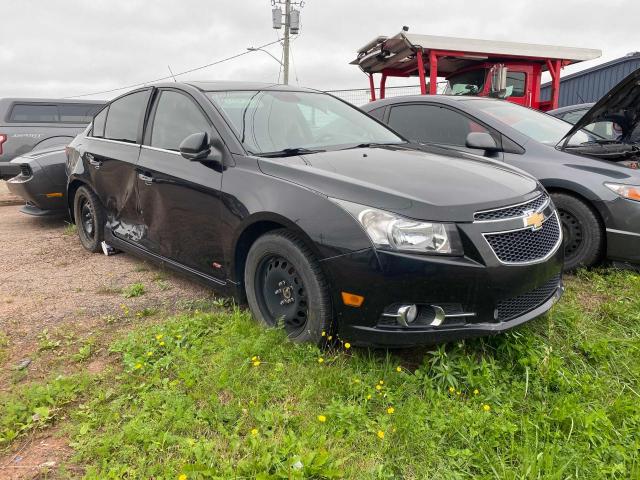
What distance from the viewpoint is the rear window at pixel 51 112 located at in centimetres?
915

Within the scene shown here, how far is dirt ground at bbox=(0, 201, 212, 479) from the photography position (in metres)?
2.14

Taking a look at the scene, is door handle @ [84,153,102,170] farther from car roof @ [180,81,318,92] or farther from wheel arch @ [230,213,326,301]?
wheel arch @ [230,213,326,301]

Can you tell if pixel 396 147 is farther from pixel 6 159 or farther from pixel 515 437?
pixel 6 159

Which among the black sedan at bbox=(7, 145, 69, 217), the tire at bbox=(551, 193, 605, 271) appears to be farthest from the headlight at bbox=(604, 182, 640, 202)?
the black sedan at bbox=(7, 145, 69, 217)

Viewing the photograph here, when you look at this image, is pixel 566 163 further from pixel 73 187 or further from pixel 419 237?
pixel 73 187

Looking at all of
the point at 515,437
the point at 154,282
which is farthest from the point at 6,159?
the point at 515,437

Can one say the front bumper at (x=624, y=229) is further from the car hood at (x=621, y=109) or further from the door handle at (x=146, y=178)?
the door handle at (x=146, y=178)

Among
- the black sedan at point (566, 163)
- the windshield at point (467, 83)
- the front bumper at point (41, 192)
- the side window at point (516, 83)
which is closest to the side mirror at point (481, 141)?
the black sedan at point (566, 163)

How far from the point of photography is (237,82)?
378 cm

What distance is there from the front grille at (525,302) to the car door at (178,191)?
64.5 inches

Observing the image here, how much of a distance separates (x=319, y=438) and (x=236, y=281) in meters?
1.24

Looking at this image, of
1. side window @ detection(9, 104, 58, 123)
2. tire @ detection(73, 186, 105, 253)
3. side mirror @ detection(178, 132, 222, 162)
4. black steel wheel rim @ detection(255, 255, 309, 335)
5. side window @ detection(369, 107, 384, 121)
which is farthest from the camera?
side window @ detection(9, 104, 58, 123)

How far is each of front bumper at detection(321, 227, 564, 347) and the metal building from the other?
45.8ft

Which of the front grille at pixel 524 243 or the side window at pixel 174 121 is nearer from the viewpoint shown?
the front grille at pixel 524 243
